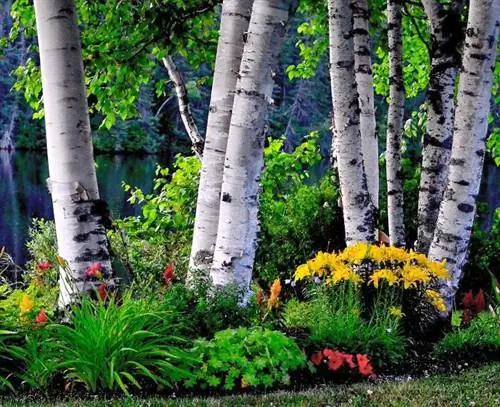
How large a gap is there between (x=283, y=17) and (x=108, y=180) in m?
29.9

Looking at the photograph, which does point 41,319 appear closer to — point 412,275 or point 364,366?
point 364,366

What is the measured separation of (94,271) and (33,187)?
27.6m

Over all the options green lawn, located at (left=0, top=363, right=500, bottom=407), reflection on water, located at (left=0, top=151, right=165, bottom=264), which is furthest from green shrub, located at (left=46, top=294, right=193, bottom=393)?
reflection on water, located at (left=0, top=151, right=165, bottom=264)

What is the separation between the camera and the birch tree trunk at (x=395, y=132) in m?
9.28

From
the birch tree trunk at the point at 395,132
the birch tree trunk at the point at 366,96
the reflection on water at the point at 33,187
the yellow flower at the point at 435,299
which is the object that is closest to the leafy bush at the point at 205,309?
the yellow flower at the point at 435,299

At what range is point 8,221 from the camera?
23.7 metres

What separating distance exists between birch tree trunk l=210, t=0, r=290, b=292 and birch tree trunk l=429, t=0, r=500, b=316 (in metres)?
1.75

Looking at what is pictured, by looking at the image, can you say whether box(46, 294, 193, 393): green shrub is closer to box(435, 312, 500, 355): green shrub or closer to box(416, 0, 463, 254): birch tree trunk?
box(435, 312, 500, 355): green shrub

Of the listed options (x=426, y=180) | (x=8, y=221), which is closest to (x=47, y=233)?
(x=426, y=180)

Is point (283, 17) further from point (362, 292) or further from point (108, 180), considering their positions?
point (108, 180)

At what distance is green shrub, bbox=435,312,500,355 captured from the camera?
6059mm

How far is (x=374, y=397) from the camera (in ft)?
15.6

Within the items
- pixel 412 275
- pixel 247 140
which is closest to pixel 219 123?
pixel 247 140

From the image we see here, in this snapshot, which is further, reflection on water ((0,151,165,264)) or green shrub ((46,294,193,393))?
reflection on water ((0,151,165,264))
